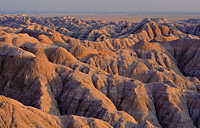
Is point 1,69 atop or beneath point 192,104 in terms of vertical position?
atop

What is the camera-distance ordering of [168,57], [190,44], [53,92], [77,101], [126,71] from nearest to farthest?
[77,101] < [53,92] < [126,71] < [168,57] < [190,44]

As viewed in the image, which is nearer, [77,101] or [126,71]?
[77,101]

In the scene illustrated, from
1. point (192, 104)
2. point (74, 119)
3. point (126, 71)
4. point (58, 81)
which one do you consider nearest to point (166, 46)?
point (126, 71)

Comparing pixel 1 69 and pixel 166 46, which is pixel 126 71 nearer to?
pixel 1 69

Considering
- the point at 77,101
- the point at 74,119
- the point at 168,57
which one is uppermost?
the point at 74,119

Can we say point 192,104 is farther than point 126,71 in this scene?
No

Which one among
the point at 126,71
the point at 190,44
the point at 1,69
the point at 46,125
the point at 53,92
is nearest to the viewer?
the point at 46,125

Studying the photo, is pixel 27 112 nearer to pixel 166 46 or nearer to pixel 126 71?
pixel 126 71

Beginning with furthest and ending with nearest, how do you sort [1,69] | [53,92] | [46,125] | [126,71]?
[126,71] < [1,69] < [53,92] < [46,125]

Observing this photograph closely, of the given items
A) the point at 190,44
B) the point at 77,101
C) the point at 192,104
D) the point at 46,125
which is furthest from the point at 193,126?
the point at 190,44
